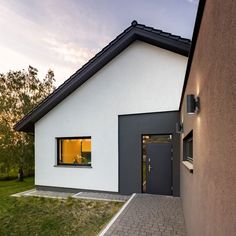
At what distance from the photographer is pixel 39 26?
29.0 feet

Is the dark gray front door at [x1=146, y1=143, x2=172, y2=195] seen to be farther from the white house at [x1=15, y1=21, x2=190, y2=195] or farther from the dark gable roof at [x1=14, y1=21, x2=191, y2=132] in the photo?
the dark gable roof at [x1=14, y1=21, x2=191, y2=132]

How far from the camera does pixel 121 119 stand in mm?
7793

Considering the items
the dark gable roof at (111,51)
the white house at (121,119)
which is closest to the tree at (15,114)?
the dark gable roof at (111,51)

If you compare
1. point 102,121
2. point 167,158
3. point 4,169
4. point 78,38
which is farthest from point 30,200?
point 78,38

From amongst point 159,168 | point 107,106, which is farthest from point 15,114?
point 159,168

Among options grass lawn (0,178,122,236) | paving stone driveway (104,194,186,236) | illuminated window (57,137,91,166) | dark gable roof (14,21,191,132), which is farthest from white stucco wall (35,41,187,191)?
paving stone driveway (104,194,186,236)

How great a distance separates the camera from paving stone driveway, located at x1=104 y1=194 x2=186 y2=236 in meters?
4.22

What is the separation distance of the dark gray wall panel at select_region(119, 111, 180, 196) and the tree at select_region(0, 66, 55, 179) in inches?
270

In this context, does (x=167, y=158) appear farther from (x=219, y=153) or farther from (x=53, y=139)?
(x=219, y=153)

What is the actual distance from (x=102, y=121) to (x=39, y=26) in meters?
5.04

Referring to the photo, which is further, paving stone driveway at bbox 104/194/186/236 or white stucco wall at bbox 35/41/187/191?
white stucco wall at bbox 35/41/187/191

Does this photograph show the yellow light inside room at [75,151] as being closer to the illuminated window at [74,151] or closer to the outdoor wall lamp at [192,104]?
the illuminated window at [74,151]

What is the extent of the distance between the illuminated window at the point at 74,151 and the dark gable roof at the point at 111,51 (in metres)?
1.69

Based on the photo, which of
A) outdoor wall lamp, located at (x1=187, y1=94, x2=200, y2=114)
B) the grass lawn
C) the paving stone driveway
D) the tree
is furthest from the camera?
the tree
